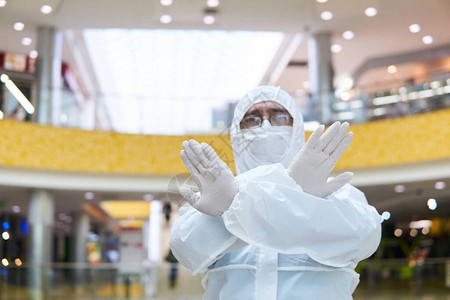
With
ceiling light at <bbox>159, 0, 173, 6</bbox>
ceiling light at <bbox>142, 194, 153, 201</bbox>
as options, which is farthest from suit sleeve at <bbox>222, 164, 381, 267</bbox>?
ceiling light at <bbox>142, 194, 153, 201</bbox>

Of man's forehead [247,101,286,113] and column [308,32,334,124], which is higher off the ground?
column [308,32,334,124]

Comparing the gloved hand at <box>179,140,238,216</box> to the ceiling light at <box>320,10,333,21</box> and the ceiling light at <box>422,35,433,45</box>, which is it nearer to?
the ceiling light at <box>320,10,333,21</box>

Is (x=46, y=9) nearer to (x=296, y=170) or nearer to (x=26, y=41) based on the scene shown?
(x=26, y=41)

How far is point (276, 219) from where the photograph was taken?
246 centimetres

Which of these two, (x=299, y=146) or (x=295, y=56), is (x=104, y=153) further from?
(x=299, y=146)

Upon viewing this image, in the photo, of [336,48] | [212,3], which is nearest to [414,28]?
[336,48]

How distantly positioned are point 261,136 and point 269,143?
0.05 meters

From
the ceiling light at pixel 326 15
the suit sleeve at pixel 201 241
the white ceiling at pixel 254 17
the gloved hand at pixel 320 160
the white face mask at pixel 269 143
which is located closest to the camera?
the gloved hand at pixel 320 160

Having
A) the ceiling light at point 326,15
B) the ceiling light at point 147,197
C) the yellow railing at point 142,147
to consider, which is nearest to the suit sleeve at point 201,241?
the yellow railing at point 142,147

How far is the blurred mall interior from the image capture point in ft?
49.4

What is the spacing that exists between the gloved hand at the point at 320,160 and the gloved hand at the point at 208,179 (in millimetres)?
250

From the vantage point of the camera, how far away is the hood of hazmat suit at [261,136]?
298 centimetres

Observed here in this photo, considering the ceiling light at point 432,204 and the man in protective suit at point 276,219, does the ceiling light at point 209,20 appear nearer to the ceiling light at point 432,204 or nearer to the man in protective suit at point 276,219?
the ceiling light at point 432,204

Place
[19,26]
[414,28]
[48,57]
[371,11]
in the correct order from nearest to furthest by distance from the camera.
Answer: [371,11], [48,57], [19,26], [414,28]
